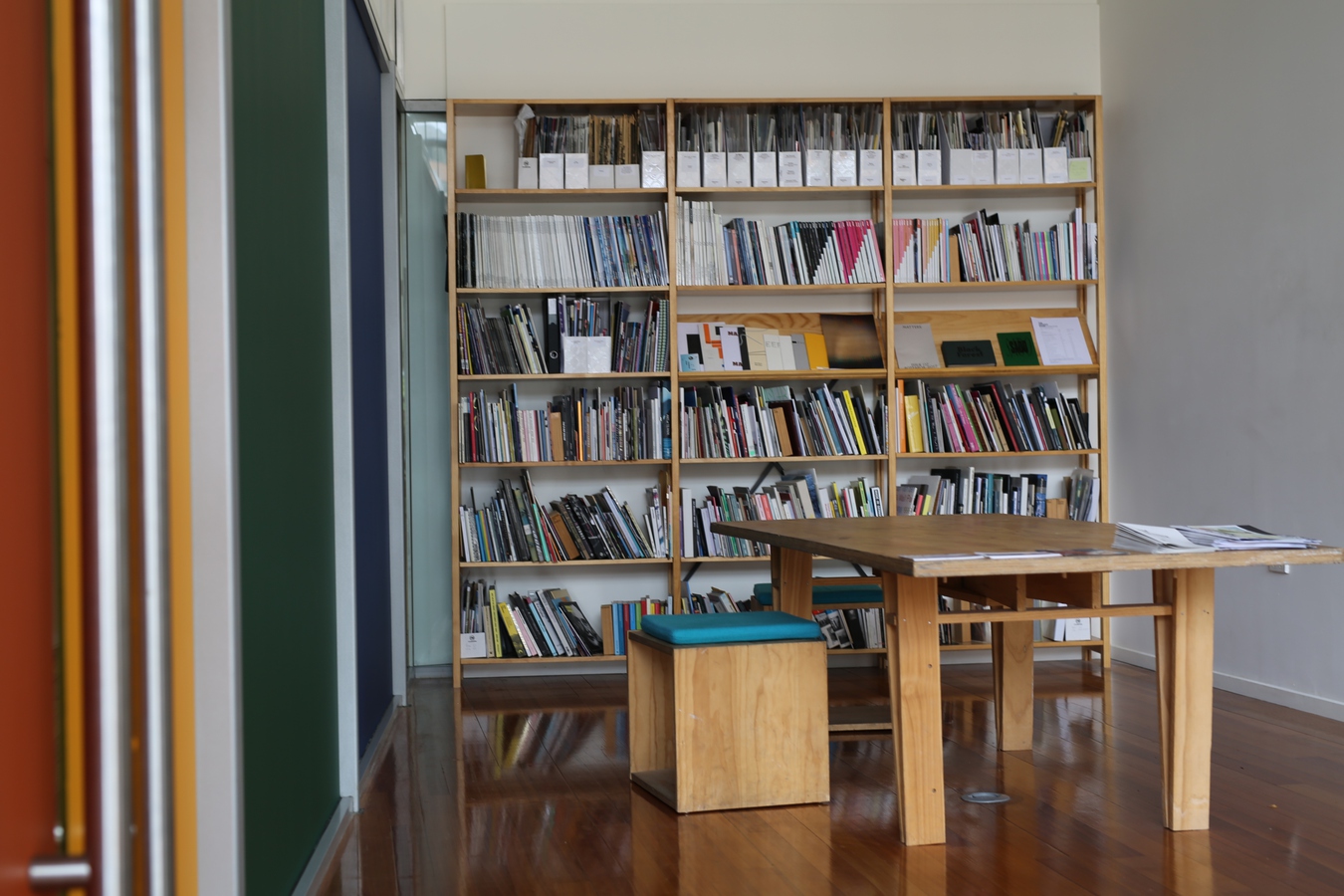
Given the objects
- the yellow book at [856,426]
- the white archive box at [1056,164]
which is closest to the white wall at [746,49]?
the white archive box at [1056,164]

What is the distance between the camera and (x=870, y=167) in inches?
199

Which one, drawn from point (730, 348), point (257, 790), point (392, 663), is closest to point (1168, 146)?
point (730, 348)

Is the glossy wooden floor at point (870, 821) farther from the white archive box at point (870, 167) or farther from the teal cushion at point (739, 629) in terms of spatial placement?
the white archive box at point (870, 167)

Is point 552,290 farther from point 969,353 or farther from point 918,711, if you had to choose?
point 918,711

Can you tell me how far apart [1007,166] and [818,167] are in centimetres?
83

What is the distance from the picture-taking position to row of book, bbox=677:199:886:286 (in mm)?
5000

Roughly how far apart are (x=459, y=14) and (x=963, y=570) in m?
3.77

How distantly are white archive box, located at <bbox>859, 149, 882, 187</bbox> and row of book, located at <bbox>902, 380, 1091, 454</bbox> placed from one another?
0.91m

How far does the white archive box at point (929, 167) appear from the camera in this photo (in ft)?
16.6

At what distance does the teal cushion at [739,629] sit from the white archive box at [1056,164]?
291 cm

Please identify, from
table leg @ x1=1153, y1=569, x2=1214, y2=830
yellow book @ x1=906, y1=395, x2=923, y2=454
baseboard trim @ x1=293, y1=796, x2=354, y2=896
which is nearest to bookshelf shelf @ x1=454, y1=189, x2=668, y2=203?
yellow book @ x1=906, y1=395, x2=923, y2=454

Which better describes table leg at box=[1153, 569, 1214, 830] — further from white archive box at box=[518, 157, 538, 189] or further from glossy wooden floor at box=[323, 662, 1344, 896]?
white archive box at box=[518, 157, 538, 189]

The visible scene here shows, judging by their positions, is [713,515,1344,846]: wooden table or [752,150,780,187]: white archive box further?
[752,150,780,187]: white archive box

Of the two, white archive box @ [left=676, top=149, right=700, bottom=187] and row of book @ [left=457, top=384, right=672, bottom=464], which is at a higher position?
white archive box @ [left=676, top=149, right=700, bottom=187]
